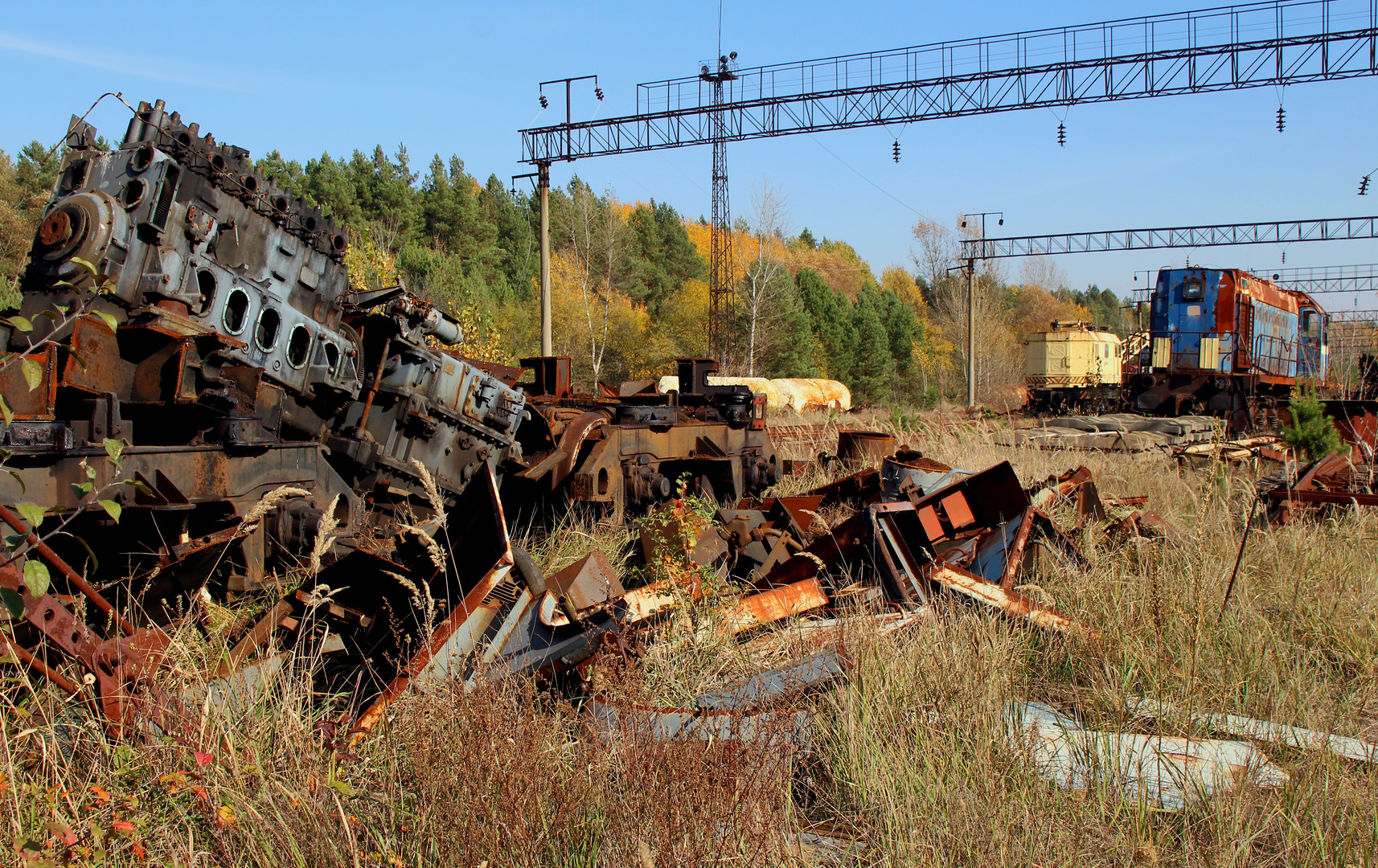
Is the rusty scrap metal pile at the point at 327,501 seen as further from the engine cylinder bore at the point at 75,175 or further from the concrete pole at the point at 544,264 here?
the concrete pole at the point at 544,264

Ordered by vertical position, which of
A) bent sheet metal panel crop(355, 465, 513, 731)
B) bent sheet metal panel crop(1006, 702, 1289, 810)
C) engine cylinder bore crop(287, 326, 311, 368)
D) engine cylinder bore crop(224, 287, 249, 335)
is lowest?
bent sheet metal panel crop(1006, 702, 1289, 810)

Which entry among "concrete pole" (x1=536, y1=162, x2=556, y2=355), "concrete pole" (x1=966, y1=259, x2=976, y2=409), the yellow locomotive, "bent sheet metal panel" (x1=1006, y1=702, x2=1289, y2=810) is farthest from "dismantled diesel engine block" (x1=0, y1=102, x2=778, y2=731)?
the yellow locomotive

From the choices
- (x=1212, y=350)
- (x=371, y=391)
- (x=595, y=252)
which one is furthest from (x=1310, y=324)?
(x=595, y=252)

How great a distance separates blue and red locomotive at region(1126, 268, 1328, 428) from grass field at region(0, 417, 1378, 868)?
18099mm

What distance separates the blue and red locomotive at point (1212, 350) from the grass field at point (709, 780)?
18.1 meters

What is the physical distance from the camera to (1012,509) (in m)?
5.68

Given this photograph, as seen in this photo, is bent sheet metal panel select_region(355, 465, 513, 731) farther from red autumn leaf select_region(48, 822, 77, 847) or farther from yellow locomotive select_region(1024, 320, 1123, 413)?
yellow locomotive select_region(1024, 320, 1123, 413)

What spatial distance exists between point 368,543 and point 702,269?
5418cm

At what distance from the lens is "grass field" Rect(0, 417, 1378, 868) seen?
97.1 inches

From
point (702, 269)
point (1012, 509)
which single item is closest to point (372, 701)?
point (1012, 509)

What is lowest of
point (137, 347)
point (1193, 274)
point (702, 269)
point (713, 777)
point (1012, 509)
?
point (713, 777)

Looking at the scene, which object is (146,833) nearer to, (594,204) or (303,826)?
(303,826)

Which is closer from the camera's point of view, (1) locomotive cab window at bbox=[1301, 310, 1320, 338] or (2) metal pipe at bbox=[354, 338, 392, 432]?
(2) metal pipe at bbox=[354, 338, 392, 432]

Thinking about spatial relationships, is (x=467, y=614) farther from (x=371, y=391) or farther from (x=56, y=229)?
(x=56, y=229)
